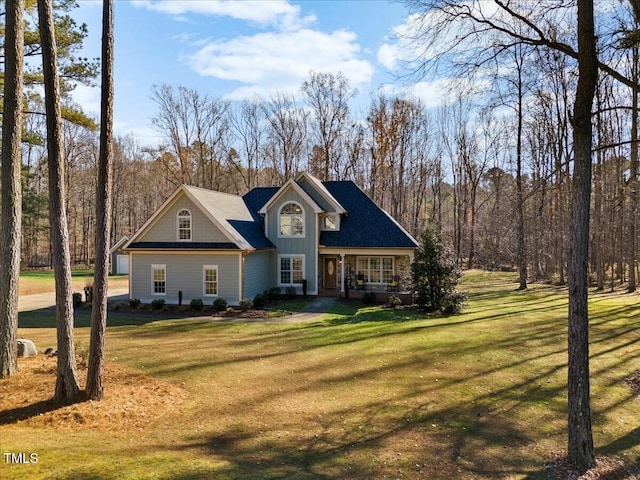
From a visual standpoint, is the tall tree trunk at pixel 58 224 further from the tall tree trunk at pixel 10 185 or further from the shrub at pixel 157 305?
the shrub at pixel 157 305

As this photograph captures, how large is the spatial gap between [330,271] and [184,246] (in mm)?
8415

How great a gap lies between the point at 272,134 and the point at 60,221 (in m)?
35.0

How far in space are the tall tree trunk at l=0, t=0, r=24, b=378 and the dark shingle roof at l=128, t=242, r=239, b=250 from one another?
1090 cm

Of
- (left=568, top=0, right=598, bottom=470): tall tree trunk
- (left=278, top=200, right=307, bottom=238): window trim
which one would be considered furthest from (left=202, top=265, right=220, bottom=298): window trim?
(left=568, top=0, right=598, bottom=470): tall tree trunk

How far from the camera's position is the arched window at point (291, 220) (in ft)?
75.4

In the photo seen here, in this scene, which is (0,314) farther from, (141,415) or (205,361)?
(205,361)

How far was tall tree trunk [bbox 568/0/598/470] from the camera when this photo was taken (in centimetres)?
663

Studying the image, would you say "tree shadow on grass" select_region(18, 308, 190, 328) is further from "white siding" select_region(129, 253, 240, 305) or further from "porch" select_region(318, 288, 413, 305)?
"porch" select_region(318, 288, 413, 305)

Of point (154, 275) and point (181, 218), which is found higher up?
point (181, 218)

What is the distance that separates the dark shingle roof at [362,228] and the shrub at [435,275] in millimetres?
1844

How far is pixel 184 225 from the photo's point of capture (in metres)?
20.2

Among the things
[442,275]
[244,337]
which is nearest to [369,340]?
[244,337]

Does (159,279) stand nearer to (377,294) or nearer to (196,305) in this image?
(196,305)

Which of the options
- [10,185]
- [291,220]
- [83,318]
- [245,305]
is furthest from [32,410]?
[291,220]
